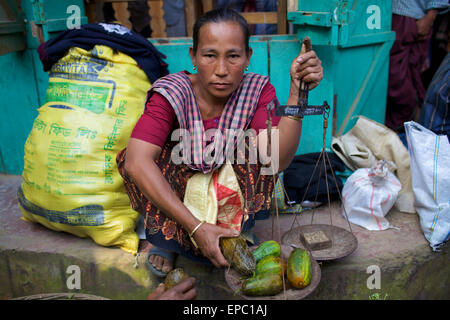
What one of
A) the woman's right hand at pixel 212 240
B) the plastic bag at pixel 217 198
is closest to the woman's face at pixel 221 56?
the plastic bag at pixel 217 198

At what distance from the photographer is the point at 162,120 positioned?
6.50ft

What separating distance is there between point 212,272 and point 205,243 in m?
0.49

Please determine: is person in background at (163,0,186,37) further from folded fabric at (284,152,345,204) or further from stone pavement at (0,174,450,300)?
stone pavement at (0,174,450,300)

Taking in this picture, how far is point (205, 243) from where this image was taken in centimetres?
178

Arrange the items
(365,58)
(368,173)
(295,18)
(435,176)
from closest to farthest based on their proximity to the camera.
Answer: (435,176) < (368,173) < (295,18) < (365,58)

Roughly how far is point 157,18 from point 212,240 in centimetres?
234

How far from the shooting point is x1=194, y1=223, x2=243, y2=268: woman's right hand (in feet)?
5.70

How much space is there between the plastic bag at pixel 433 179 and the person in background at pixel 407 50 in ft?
4.75

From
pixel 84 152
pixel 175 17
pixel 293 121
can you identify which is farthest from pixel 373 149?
pixel 84 152

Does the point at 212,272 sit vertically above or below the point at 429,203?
below
